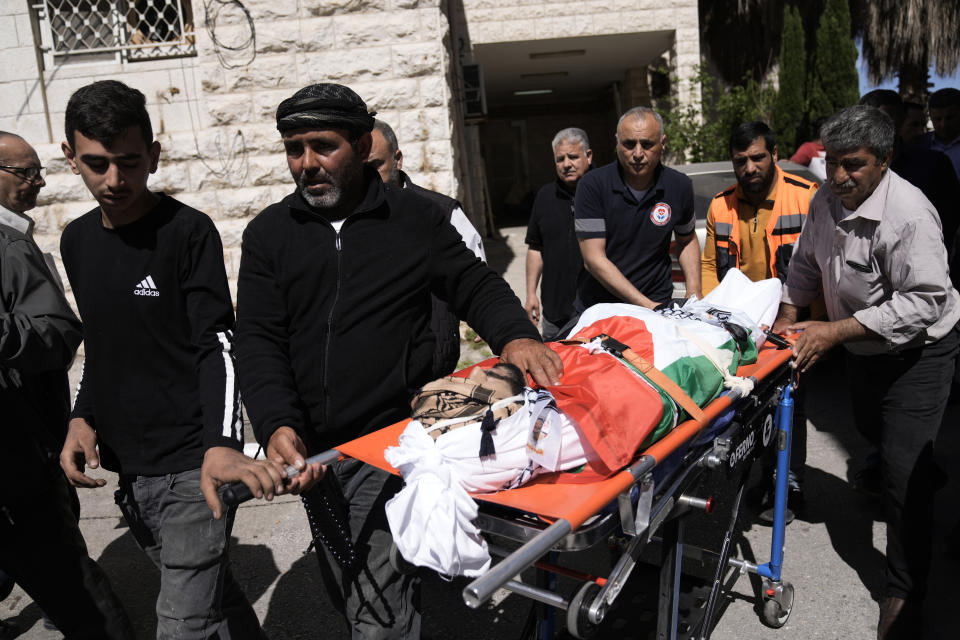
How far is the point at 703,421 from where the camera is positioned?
212 centimetres

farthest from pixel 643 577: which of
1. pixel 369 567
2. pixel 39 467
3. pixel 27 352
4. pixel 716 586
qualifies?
pixel 27 352

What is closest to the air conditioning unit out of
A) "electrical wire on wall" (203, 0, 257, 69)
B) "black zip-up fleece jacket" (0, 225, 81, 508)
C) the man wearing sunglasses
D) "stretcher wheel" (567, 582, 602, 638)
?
"electrical wire on wall" (203, 0, 257, 69)

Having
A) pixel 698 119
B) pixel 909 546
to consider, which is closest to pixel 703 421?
pixel 909 546

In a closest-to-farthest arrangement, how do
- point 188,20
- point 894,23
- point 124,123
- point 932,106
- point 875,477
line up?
point 124,123 → point 875,477 → point 932,106 → point 188,20 → point 894,23

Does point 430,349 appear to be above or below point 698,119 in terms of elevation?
below

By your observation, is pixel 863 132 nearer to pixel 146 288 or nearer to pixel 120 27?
pixel 146 288

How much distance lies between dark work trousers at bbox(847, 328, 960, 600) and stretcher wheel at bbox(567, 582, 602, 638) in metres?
1.69

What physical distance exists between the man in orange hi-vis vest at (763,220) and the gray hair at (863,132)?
3.90 ft

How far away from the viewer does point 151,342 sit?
91.7 inches

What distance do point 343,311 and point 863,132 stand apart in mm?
2082

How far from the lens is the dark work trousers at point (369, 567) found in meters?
2.24

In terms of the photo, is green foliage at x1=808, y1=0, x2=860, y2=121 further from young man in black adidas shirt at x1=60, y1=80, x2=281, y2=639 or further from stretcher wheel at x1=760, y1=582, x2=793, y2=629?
young man in black adidas shirt at x1=60, y1=80, x2=281, y2=639

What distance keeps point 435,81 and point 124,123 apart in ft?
16.4

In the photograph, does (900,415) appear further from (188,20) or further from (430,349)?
(188,20)
